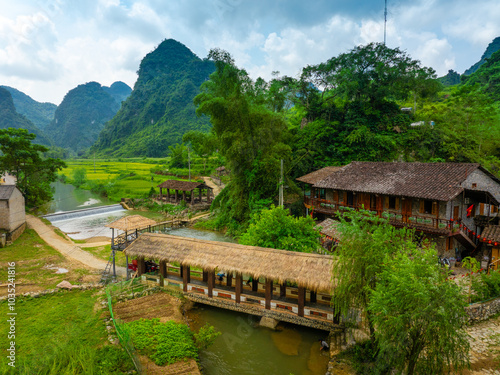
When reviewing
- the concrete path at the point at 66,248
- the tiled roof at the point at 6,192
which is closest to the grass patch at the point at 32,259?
the concrete path at the point at 66,248

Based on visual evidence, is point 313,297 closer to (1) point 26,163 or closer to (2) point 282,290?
(2) point 282,290

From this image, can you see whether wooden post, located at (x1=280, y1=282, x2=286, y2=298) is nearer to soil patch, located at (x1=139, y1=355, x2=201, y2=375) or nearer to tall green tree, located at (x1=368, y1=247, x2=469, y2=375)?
soil patch, located at (x1=139, y1=355, x2=201, y2=375)

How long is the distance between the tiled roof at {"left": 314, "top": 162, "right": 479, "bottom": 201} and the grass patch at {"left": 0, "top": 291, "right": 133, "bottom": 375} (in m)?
17.4

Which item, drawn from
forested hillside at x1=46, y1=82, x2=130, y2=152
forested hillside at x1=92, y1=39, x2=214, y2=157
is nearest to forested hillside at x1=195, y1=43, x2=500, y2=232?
forested hillside at x1=92, y1=39, x2=214, y2=157

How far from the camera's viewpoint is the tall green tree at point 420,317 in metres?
6.85

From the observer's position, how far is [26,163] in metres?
31.3

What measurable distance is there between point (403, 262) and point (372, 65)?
28964 millimetres

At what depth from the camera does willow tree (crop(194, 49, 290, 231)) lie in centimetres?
2548

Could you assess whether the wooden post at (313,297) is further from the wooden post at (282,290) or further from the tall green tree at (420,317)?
the tall green tree at (420,317)

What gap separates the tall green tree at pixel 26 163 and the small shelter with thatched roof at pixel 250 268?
75.2 ft

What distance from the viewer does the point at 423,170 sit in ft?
65.3

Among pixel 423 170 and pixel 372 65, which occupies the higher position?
pixel 372 65

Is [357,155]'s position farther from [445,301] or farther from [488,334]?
[445,301]

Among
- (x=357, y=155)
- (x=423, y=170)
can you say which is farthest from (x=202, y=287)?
(x=357, y=155)
